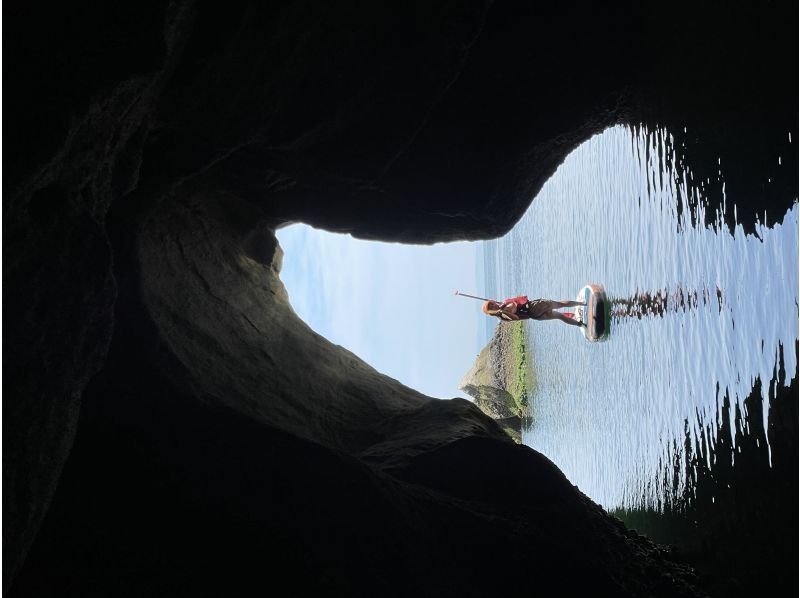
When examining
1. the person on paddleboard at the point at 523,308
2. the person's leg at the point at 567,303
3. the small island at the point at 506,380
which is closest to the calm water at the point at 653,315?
the person's leg at the point at 567,303

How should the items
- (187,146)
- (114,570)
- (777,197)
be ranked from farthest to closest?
(777,197), (187,146), (114,570)

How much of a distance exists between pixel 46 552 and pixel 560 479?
5.27 metres

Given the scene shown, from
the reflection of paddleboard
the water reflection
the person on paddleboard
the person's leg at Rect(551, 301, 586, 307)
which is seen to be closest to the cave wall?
the water reflection

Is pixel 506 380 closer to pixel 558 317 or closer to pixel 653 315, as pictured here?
pixel 558 317

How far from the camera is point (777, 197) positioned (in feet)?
20.1

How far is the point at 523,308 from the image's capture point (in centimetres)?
1517

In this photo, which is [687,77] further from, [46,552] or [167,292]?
[46,552]

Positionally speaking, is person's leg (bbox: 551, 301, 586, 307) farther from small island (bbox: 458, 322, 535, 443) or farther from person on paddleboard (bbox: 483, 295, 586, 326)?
small island (bbox: 458, 322, 535, 443)

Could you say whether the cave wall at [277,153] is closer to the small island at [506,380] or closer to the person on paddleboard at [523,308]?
the person on paddleboard at [523,308]

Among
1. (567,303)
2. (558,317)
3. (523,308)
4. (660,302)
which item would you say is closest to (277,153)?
(660,302)

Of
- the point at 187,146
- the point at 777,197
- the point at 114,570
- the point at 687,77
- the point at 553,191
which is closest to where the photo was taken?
the point at 114,570

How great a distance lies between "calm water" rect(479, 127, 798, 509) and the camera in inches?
272

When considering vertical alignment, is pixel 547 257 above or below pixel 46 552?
above

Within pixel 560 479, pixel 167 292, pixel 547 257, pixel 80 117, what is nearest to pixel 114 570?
pixel 167 292
